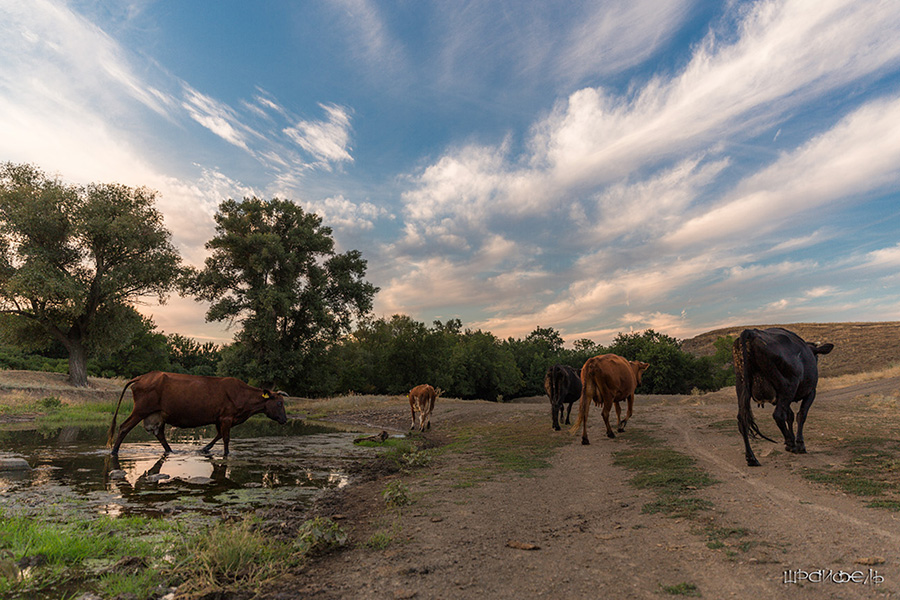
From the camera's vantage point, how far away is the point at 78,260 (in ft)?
112

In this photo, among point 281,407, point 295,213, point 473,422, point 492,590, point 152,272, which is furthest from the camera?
point 295,213

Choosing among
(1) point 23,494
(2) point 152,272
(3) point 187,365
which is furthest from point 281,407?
(3) point 187,365

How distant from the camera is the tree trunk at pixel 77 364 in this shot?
33.6 m

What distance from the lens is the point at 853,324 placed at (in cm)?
8050

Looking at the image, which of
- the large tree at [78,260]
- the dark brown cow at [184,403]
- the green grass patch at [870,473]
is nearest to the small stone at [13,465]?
the dark brown cow at [184,403]

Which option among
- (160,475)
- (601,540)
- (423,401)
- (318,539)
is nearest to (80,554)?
(318,539)

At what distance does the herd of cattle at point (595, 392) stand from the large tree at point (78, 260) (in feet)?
85.8

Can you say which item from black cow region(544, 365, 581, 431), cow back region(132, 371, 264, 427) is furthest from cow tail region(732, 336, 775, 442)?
cow back region(132, 371, 264, 427)

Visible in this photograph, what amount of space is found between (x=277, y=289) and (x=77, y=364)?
15457mm

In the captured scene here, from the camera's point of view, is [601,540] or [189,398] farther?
[189,398]

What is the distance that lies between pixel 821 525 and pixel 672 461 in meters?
4.30

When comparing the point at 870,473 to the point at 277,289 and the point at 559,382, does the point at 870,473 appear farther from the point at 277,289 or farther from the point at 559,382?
the point at 277,289

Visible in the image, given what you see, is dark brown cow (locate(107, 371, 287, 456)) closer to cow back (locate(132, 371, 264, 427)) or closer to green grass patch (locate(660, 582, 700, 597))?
cow back (locate(132, 371, 264, 427))

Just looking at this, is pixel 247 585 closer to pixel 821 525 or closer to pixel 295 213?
pixel 821 525
